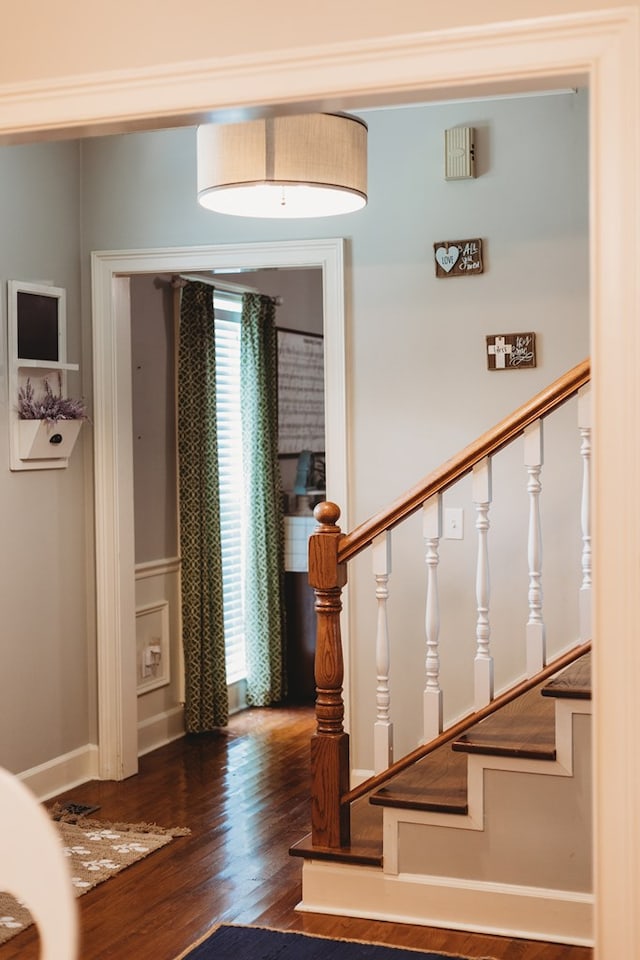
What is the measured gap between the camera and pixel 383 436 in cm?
475

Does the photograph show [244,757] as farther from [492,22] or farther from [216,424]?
[492,22]

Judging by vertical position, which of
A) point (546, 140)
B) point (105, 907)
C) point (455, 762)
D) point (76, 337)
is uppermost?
point (546, 140)

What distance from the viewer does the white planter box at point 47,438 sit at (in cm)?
468

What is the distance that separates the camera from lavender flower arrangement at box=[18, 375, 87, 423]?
4684 mm

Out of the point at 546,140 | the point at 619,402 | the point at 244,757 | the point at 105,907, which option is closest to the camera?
the point at 619,402

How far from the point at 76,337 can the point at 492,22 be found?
332cm

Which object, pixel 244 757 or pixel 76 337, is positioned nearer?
pixel 76 337

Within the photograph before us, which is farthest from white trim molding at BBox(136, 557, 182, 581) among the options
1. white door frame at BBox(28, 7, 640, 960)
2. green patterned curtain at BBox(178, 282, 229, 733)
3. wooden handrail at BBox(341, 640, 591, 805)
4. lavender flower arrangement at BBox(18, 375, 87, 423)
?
white door frame at BBox(28, 7, 640, 960)

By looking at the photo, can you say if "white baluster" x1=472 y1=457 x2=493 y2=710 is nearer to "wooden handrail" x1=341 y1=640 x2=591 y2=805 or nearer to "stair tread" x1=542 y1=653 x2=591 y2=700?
"wooden handrail" x1=341 y1=640 x2=591 y2=805

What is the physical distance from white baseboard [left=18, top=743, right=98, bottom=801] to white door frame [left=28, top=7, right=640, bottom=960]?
3192 millimetres

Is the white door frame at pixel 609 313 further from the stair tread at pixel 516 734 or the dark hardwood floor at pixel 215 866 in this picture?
the dark hardwood floor at pixel 215 866

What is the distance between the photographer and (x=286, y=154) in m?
3.33

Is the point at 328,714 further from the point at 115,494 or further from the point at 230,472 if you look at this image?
the point at 230,472

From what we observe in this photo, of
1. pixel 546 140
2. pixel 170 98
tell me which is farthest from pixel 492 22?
pixel 546 140
